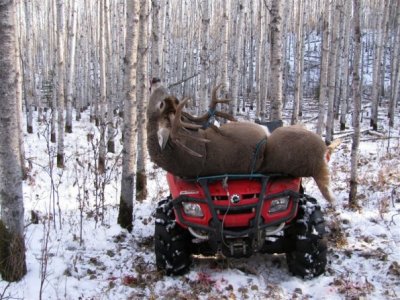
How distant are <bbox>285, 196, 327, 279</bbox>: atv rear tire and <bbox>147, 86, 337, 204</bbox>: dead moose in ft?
0.96

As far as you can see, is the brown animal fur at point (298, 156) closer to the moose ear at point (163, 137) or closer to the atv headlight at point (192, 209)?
the atv headlight at point (192, 209)

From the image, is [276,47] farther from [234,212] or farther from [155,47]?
[155,47]

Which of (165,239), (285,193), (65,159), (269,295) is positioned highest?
(285,193)

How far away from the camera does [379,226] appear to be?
5.00 metres

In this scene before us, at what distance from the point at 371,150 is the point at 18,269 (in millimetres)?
10163

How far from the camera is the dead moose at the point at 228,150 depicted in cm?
369

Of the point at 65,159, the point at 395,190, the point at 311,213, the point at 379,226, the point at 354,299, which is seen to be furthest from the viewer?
the point at 65,159

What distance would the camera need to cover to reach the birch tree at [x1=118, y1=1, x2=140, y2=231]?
513cm

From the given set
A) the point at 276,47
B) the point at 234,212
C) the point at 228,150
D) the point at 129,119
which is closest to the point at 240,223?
the point at 234,212

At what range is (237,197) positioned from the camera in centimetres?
372

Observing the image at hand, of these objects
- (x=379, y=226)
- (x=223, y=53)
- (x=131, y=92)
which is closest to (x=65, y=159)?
(x=223, y=53)

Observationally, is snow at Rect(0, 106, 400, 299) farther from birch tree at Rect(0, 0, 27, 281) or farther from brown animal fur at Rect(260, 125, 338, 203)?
brown animal fur at Rect(260, 125, 338, 203)

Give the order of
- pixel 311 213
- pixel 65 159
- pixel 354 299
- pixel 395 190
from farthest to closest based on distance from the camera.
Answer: pixel 65 159 → pixel 395 190 → pixel 311 213 → pixel 354 299

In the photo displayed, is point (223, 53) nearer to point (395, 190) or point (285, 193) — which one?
point (395, 190)
